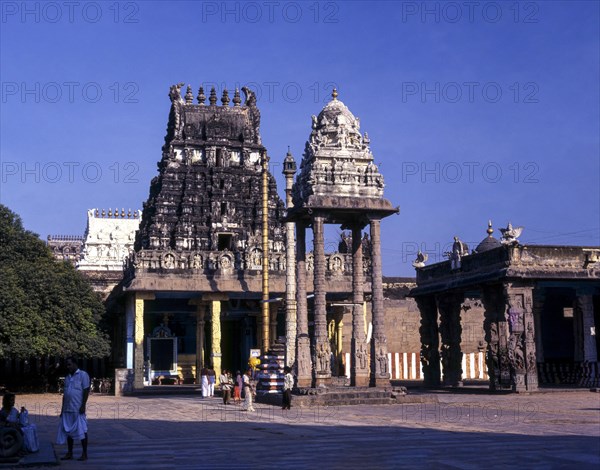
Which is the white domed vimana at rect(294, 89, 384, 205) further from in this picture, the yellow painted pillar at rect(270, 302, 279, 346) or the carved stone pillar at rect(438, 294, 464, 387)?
the yellow painted pillar at rect(270, 302, 279, 346)

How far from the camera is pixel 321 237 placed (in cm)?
2705

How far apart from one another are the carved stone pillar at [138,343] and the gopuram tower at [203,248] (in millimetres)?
56

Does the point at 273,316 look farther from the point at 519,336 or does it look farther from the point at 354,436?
the point at 354,436

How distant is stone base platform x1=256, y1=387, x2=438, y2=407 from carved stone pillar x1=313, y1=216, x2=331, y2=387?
589 mm

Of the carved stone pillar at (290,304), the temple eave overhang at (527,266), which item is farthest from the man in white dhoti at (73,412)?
the temple eave overhang at (527,266)

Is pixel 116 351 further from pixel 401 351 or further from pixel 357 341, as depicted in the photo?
pixel 357 341

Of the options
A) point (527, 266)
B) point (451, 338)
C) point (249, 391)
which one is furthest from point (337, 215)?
point (451, 338)

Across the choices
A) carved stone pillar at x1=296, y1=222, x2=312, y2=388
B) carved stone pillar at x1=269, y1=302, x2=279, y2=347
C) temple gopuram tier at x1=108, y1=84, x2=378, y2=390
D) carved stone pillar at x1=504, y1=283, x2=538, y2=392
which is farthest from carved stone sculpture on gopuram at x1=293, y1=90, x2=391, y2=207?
carved stone pillar at x1=269, y1=302, x2=279, y2=347

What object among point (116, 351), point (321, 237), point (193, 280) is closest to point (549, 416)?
point (321, 237)

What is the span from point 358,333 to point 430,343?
992 cm

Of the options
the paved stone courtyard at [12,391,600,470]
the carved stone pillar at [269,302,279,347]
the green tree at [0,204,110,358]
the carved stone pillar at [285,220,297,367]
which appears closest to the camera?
the paved stone courtyard at [12,391,600,470]

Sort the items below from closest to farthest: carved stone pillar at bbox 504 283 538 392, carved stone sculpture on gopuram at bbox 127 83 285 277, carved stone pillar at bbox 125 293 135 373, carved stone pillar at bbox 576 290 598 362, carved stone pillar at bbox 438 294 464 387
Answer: carved stone pillar at bbox 504 283 538 392 < carved stone pillar at bbox 576 290 598 362 < carved stone pillar at bbox 438 294 464 387 < carved stone pillar at bbox 125 293 135 373 < carved stone sculpture on gopuram at bbox 127 83 285 277

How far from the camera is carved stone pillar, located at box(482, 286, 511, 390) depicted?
30906mm

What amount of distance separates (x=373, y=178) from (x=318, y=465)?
56.3ft
